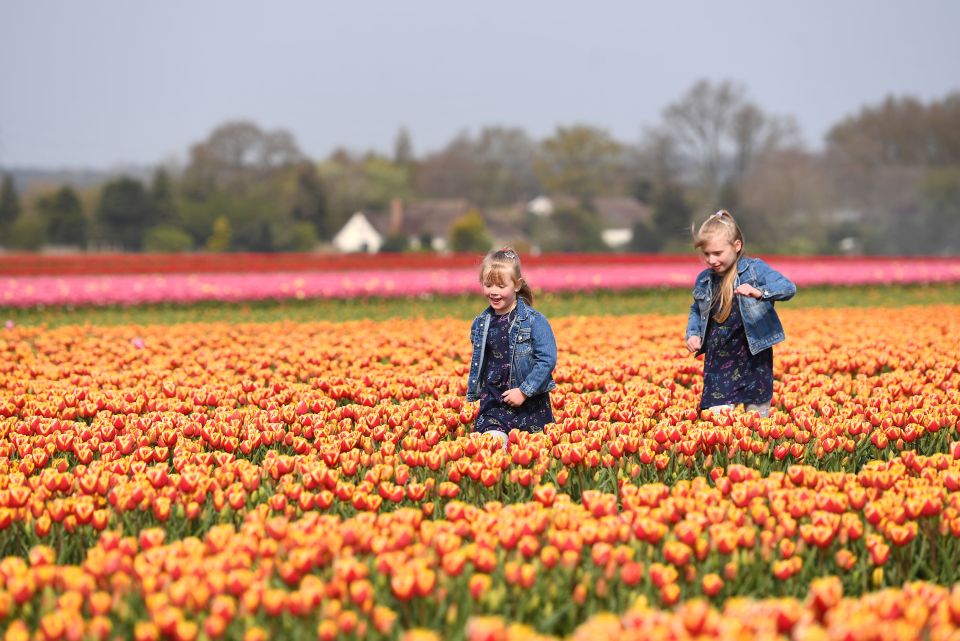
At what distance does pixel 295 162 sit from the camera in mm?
77438

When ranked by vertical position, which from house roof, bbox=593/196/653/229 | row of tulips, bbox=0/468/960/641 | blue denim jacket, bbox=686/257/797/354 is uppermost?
house roof, bbox=593/196/653/229

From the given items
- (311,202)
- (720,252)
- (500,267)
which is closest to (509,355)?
(500,267)

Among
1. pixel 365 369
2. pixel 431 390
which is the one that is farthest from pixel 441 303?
pixel 431 390

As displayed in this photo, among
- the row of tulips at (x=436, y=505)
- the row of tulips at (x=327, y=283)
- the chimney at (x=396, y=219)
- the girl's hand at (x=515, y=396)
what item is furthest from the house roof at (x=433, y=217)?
the girl's hand at (x=515, y=396)

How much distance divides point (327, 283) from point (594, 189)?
67.3 m

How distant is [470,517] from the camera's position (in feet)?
11.9

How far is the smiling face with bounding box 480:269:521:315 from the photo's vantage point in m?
5.47

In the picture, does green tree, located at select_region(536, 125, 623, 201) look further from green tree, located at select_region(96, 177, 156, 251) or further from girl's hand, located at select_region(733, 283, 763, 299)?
girl's hand, located at select_region(733, 283, 763, 299)

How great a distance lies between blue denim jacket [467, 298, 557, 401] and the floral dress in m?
0.05

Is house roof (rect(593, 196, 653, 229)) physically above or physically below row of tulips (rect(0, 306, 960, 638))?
above

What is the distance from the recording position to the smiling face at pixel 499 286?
5469 millimetres

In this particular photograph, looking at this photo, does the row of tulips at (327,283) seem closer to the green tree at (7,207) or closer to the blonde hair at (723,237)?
the blonde hair at (723,237)

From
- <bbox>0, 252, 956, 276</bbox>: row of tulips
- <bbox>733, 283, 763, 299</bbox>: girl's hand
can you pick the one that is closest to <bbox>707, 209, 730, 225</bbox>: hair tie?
<bbox>733, 283, 763, 299</bbox>: girl's hand

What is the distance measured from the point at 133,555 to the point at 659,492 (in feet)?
6.21
